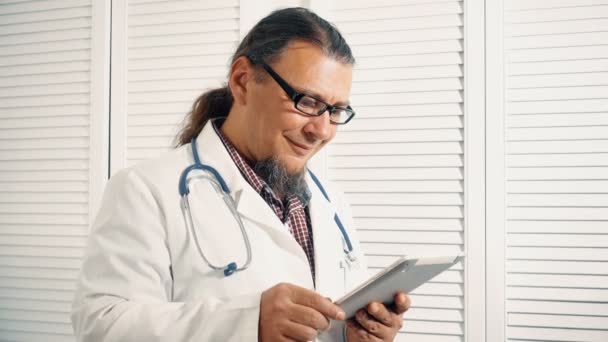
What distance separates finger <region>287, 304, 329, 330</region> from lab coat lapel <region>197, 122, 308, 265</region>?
267 mm

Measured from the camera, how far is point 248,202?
98cm

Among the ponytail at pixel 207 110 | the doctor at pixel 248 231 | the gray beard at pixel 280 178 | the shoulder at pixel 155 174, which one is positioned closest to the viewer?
the doctor at pixel 248 231

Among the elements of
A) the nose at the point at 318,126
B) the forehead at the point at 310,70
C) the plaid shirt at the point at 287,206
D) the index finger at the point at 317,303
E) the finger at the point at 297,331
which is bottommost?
the finger at the point at 297,331

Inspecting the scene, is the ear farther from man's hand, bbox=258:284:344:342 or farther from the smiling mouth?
man's hand, bbox=258:284:344:342

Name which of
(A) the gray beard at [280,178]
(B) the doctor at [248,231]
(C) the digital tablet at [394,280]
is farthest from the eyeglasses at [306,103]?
(C) the digital tablet at [394,280]

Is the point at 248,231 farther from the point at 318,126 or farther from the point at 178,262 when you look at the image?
the point at 318,126

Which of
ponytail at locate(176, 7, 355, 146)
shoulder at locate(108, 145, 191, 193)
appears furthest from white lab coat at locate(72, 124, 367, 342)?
ponytail at locate(176, 7, 355, 146)

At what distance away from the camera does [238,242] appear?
94cm

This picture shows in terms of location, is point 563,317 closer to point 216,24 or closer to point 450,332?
point 450,332

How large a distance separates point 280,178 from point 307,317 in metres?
0.40

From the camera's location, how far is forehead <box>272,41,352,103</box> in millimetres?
968

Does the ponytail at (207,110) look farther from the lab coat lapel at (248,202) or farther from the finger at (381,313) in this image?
the finger at (381,313)

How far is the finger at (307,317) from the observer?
0.71m

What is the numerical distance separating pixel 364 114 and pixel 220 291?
0.98 meters
